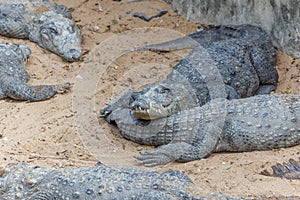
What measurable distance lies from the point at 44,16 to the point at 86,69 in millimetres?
1699

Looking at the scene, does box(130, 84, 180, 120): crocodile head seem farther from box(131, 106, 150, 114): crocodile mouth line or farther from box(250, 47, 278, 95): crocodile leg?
box(250, 47, 278, 95): crocodile leg

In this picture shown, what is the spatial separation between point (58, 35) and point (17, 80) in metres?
1.27

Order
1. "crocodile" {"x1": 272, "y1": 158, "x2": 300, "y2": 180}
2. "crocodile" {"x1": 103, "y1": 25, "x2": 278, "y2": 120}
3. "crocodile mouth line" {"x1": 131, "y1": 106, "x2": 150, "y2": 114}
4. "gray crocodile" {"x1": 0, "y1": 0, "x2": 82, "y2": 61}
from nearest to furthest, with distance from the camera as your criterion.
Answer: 1. "crocodile" {"x1": 272, "y1": 158, "x2": 300, "y2": 180}
2. "crocodile mouth line" {"x1": 131, "y1": 106, "x2": 150, "y2": 114}
3. "crocodile" {"x1": 103, "y1": 25, "x2": 278, "y2": 120}
4. "gray crocodile" {"x1": 0, "y1": 0, "x2": 82, "y2": 61}

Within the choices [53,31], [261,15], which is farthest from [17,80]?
[261,15]

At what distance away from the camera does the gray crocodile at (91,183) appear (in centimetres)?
470

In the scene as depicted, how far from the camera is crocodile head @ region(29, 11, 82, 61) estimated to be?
7.99 meters

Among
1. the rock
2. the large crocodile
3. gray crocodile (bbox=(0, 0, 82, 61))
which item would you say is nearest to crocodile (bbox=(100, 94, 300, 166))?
the large crocodile

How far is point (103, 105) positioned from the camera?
6719mm

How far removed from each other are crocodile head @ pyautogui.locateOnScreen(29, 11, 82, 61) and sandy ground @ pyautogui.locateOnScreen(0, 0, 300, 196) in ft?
0.39

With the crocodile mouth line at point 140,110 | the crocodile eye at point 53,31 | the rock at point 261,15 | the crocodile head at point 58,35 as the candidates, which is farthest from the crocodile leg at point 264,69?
the crocodile eye at point 53,31

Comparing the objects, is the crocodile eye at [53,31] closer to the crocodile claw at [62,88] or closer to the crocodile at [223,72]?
the crocodile claw at [62,88]

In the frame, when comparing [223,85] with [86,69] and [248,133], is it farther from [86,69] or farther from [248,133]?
[86,69]

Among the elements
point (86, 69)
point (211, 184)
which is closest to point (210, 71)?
point (86, 69)

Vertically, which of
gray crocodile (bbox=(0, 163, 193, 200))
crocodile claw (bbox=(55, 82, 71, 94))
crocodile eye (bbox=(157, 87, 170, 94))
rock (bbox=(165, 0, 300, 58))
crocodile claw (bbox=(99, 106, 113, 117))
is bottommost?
crocodile claw (bbox=(55, 82, 71, 94))
